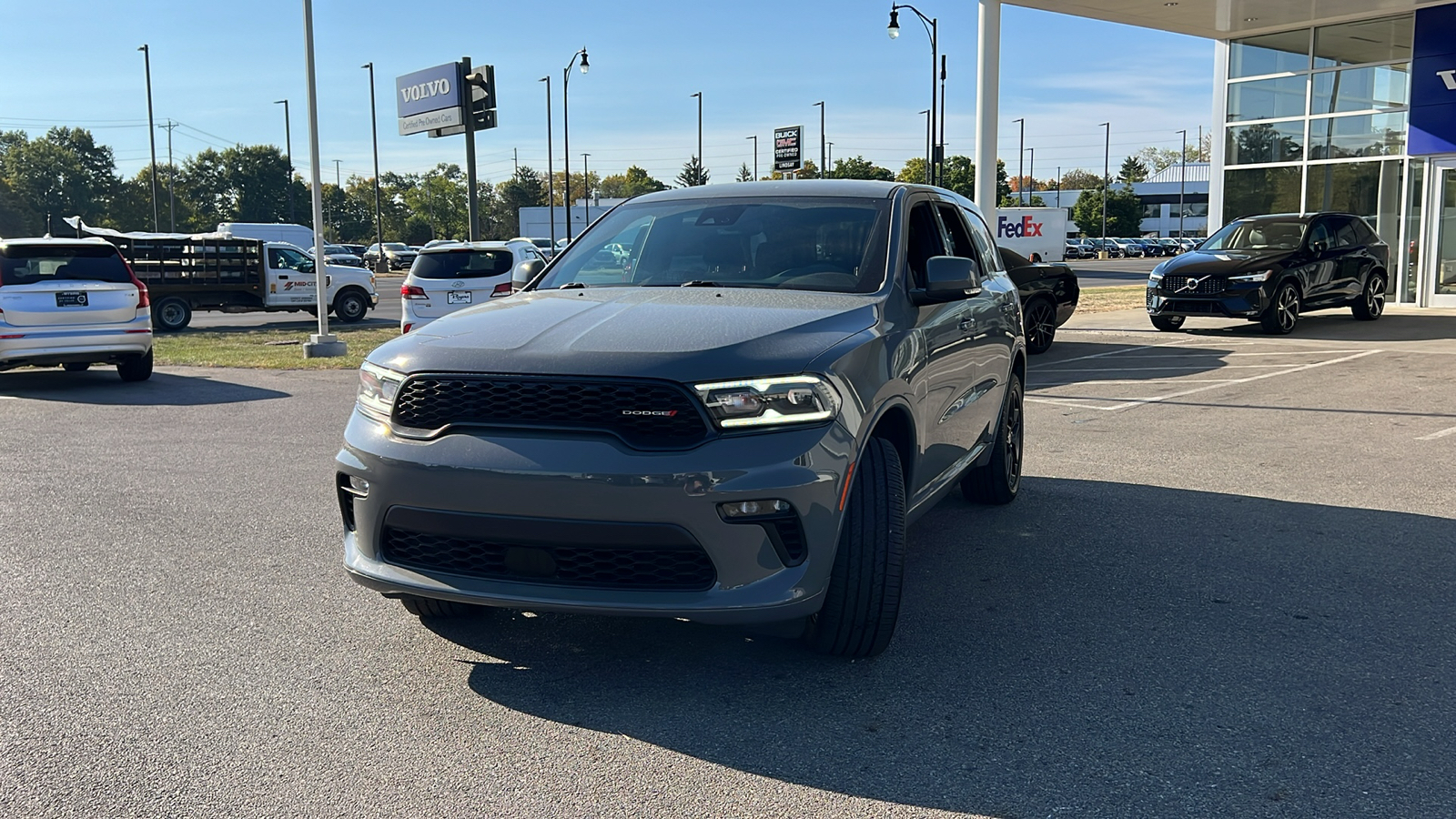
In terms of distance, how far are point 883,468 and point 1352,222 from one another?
1792 centimetres

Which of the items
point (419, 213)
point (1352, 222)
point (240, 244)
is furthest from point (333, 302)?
point (419, 213)

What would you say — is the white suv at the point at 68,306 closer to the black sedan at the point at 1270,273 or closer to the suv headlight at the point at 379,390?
the suv headlight at the point at 379,390

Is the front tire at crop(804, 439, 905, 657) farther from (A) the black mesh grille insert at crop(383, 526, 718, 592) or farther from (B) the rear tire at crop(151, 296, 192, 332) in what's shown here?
(B) the rear tire at crop(151, 296, 192, 332)

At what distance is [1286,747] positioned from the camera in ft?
11.0

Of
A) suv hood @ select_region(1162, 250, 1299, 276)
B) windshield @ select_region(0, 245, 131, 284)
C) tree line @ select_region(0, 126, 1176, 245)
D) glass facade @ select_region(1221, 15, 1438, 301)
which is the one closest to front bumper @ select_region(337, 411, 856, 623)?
windshield @ select_region(0, 245, 131, 284)

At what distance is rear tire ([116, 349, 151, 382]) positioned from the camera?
13.5 meters

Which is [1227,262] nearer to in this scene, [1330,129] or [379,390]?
[1330,129]

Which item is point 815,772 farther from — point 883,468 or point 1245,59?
point 1245,59

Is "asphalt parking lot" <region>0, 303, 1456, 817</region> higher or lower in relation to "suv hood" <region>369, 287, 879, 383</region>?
lower

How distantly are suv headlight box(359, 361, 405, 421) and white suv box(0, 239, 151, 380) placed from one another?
10.4m

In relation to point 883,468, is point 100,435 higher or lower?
lower

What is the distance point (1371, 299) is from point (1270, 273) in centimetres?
348

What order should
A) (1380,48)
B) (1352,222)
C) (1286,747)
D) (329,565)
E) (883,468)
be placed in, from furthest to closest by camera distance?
(1380,48), (1352,222), (329,565), (883,468), (1286,747)

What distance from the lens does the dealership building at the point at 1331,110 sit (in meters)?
20.6
